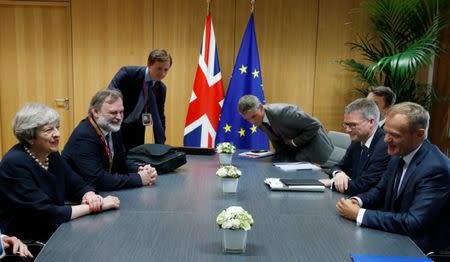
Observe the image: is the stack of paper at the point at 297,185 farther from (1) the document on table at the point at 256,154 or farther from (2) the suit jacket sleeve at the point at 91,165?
(1) the document on table at the point at 256,154

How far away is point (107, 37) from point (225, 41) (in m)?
1.52

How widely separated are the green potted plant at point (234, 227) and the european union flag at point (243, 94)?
3.53 meters

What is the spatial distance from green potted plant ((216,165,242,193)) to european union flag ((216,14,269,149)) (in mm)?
2730

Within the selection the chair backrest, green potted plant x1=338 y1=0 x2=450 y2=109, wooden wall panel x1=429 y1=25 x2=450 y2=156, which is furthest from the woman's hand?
wooden wall panel x1=429 y1=25 x2=450 y2=156

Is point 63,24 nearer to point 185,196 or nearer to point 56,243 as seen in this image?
point 185,196

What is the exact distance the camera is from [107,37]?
529 centimetres

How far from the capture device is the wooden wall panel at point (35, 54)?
5.38 meters

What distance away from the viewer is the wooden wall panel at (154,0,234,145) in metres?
5.23

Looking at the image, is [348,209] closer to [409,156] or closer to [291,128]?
[409,156]

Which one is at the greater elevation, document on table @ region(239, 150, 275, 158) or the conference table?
the conference table

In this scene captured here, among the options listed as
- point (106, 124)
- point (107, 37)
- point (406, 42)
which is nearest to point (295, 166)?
point (106, 124)

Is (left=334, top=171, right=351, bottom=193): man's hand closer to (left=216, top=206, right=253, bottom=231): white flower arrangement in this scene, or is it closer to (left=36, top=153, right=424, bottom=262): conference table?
(left=36, top=153, right=424, bottom=262): conference table

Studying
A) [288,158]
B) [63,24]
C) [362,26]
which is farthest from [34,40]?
[362,26]

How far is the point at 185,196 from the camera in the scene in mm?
2277
